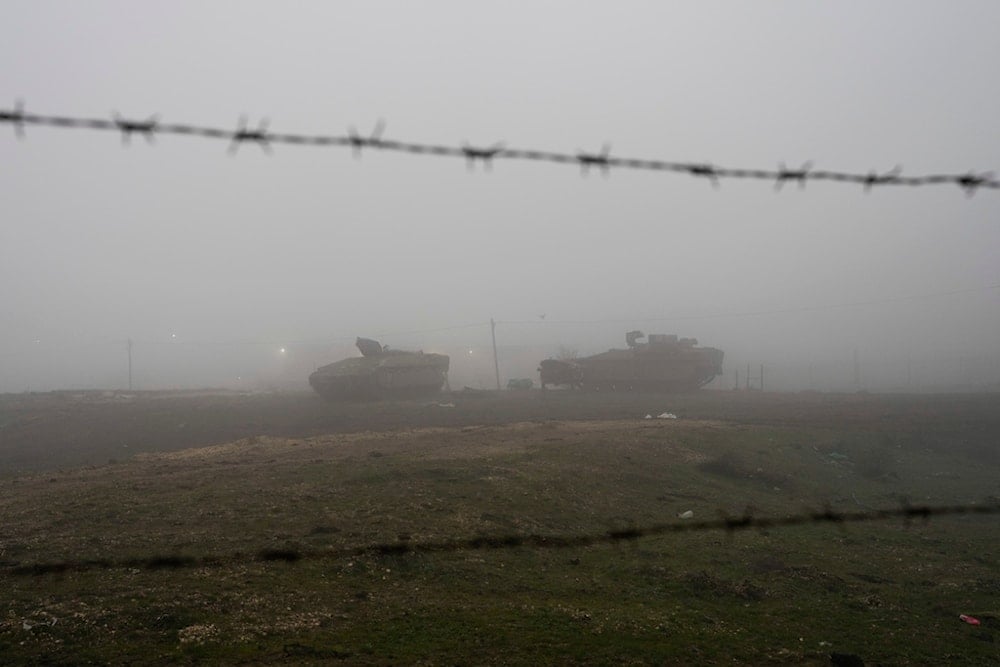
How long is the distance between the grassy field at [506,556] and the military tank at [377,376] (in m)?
15.2

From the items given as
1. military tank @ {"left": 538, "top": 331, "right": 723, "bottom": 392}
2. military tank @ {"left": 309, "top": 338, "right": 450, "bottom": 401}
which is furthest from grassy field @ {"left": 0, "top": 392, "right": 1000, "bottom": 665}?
military tank @ {"left": 538, "top": 331, "right": 723, "bottom": 392}

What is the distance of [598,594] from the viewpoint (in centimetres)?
777

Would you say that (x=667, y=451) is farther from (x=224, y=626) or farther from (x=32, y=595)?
(x=32, y=595)

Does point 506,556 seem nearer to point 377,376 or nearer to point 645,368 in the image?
point 377,376

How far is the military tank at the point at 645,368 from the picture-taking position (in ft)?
129

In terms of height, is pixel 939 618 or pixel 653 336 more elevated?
pixel 653 336

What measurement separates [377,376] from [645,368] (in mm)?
16823

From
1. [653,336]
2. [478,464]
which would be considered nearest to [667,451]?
[478,464]

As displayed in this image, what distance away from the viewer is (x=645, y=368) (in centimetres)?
3975

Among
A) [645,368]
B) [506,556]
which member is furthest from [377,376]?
[506,556]

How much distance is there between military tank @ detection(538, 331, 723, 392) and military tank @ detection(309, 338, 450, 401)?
7721 mm

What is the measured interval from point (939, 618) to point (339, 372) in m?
30.8

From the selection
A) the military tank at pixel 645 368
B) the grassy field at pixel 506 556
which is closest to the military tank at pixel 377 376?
the military tank at pixel 645 368

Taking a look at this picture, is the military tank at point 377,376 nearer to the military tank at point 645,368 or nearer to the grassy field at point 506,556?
the military tank at point 645,368
